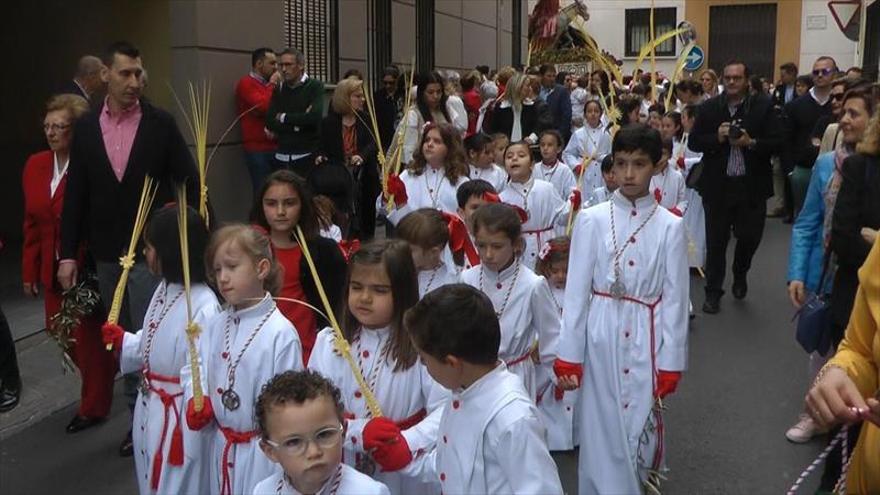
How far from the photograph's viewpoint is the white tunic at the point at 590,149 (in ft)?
33.7

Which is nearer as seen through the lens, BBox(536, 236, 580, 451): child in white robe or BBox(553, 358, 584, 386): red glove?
BBox(553, 358, 584, 386): red glove

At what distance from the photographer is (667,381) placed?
440cm

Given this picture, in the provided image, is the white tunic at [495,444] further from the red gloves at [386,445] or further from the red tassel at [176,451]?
the red tassel at [176,451]

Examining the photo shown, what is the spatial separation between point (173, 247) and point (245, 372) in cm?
88

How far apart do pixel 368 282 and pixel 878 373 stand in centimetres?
179

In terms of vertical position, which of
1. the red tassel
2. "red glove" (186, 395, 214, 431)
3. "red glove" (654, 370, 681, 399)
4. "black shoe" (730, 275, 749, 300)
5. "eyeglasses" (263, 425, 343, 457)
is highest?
"eyeglasses" (263, 425, 343, 457)

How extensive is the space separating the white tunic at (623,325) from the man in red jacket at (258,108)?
19.5ft

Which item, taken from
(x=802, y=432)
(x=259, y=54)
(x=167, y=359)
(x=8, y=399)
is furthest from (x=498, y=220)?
(x=259, y=54)

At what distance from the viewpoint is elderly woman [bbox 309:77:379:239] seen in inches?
334

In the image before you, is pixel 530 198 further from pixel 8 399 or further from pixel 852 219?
pixel 8 399

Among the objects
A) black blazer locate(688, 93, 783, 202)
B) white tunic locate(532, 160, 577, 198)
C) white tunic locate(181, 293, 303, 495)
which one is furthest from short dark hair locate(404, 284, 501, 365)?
black blazer locate(688, 93, 783, 202)

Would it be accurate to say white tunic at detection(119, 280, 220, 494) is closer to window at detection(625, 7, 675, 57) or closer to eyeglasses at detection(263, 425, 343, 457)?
eyeglasses at detection(263, 425, 343, 457)

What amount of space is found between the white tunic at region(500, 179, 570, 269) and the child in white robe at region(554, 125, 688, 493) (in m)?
2.74

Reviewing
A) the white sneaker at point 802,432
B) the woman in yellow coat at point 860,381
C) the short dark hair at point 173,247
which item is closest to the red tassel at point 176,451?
the short dark hair at point 173,247
